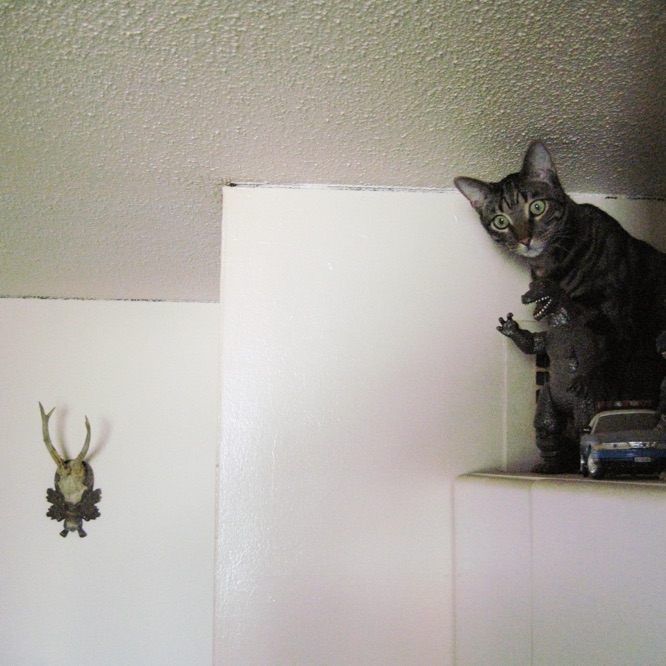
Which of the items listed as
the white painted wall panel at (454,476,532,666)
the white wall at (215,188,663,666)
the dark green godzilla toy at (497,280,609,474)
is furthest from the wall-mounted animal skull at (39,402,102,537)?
the dark green godzilla toy at (497,280,609,474)

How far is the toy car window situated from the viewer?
31.3 inches

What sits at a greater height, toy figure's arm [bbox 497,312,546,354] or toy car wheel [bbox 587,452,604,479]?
toy figure's arm [bbox 497,312,546,354]

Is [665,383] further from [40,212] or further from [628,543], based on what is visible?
[40,212]

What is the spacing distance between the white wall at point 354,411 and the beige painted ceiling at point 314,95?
0.10 m

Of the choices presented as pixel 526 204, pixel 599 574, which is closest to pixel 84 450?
pixel 526 204

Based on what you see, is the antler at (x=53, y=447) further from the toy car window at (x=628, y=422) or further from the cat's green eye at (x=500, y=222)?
the toy car window at (x=628, y=422)

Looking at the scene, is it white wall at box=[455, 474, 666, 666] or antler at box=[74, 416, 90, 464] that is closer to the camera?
white wall at box=[455, 474, 666, 666]

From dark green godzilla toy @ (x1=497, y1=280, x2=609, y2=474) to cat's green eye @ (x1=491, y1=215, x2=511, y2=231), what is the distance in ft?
0.31

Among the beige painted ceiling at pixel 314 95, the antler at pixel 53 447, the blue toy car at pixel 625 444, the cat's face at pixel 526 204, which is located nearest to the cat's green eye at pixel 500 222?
the cat's face at pixel 526 204

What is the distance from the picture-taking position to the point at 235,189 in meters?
1.15

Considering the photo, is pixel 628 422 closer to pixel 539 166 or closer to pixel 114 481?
pixel 539 166

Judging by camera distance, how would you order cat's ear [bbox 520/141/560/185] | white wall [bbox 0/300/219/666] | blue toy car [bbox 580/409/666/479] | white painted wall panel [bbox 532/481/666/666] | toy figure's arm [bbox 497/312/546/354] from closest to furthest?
white painted wall panel [bbox 532/481/666/666] < blue toy car [bbox 580/409/666/479] < cat's ear [bbox 520/141/560/185] < toy figure's arm [bbox 497/312/546/354] < white wall [bbox 0/300/219/666]

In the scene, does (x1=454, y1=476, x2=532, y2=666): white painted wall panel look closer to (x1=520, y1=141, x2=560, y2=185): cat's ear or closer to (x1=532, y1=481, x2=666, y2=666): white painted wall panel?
(x1=532, y1=481, x2=666, y2=666): white painted wall panel

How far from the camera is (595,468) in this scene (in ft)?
2.68
